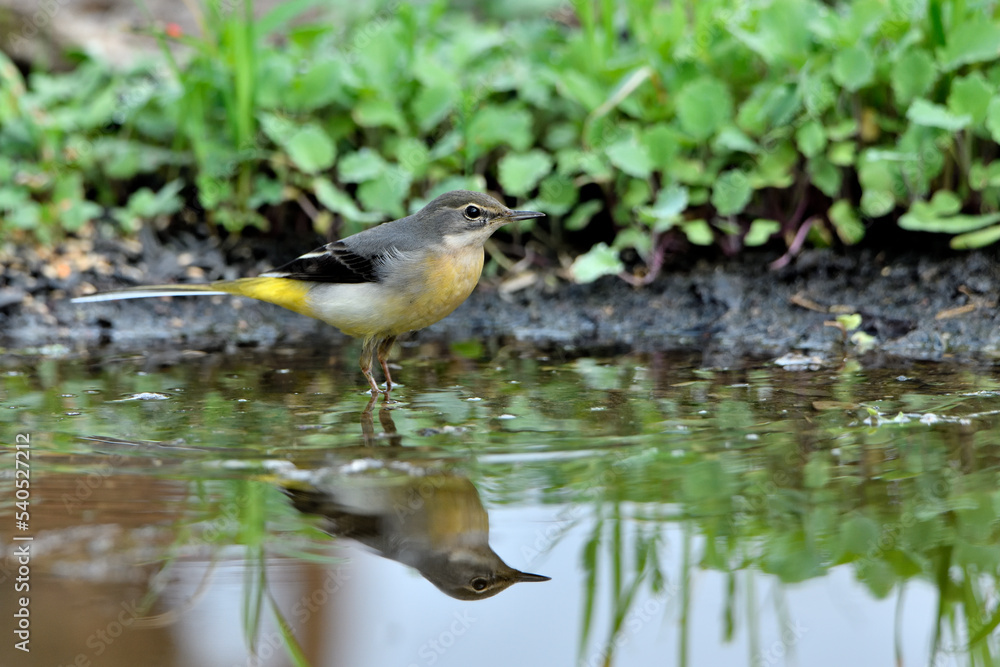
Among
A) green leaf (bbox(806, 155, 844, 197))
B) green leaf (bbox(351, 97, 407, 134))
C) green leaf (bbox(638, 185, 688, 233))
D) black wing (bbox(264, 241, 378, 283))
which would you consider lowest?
black wing (bbox(264, 241, 378, 283))

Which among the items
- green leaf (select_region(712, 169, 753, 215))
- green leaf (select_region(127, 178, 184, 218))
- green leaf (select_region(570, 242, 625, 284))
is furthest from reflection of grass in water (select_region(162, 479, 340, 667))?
green leaf (select_region(127, 178, 184, 218))

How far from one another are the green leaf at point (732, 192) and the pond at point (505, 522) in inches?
69.5

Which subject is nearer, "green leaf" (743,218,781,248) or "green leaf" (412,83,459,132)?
"green leaf" (743,218,781,248)

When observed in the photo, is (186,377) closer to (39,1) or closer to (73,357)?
(73,357)

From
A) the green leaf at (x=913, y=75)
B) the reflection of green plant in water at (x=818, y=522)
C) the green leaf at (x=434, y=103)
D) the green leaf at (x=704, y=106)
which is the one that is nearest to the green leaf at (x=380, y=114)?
the green leaf at (x=434, y=103)

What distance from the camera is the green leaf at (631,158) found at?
6262 mm

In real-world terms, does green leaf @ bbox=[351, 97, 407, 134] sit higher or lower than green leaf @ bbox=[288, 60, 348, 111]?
lower

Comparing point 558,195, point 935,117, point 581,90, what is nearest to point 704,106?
point 581,90

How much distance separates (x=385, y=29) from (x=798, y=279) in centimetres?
338

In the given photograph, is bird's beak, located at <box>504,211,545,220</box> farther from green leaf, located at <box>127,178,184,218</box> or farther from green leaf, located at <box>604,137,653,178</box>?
green leaf, located at <box>127,178,184,218</box>

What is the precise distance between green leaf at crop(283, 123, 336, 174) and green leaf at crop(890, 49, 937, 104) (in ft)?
11.9

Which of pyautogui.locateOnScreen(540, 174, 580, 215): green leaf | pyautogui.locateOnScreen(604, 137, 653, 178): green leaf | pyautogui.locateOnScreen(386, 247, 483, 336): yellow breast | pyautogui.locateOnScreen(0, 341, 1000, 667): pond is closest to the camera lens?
pyautogui.locateOnScreen(0, 341, 1000, 667): pond

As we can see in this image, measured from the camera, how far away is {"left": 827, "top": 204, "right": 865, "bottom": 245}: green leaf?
616 centimetres

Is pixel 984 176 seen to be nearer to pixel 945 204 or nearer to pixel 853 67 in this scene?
pixel 945 204
